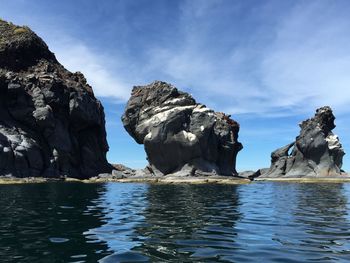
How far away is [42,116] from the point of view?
330 feet

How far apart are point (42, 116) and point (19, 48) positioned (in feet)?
91.7

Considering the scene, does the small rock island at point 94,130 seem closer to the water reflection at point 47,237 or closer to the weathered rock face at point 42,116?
the weathered rock face at point 42,116

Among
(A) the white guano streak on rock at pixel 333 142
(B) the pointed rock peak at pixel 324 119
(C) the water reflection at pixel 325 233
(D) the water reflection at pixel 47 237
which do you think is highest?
(B) the pointed rock peak at pixel 324 119

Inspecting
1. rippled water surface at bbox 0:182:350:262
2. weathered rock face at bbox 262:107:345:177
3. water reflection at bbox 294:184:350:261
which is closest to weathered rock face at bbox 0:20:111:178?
weathered rock face at bbox 262:107:345:177

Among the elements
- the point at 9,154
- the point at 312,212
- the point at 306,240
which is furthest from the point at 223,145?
the point at 306,240

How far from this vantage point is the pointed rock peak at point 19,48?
4434 inches

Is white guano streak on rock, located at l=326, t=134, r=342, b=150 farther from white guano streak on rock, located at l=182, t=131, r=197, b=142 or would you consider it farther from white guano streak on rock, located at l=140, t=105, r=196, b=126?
white guano streak on rock, located at l=140, t=105, r=196, b=126

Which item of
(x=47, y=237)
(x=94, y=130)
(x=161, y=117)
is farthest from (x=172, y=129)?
(x=47, y=237)

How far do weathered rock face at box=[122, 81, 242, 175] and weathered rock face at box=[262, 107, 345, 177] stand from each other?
27.4 metres

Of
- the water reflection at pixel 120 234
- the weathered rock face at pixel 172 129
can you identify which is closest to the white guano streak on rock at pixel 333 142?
the weathered rock face at pixel 172 129

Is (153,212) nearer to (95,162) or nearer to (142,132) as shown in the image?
(142,132)

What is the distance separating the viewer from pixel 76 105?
111 metres

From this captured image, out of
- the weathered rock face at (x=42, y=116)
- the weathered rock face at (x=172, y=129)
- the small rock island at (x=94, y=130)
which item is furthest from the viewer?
the weathered rock face at (x=172, y=129)

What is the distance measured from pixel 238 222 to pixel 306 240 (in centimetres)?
616
